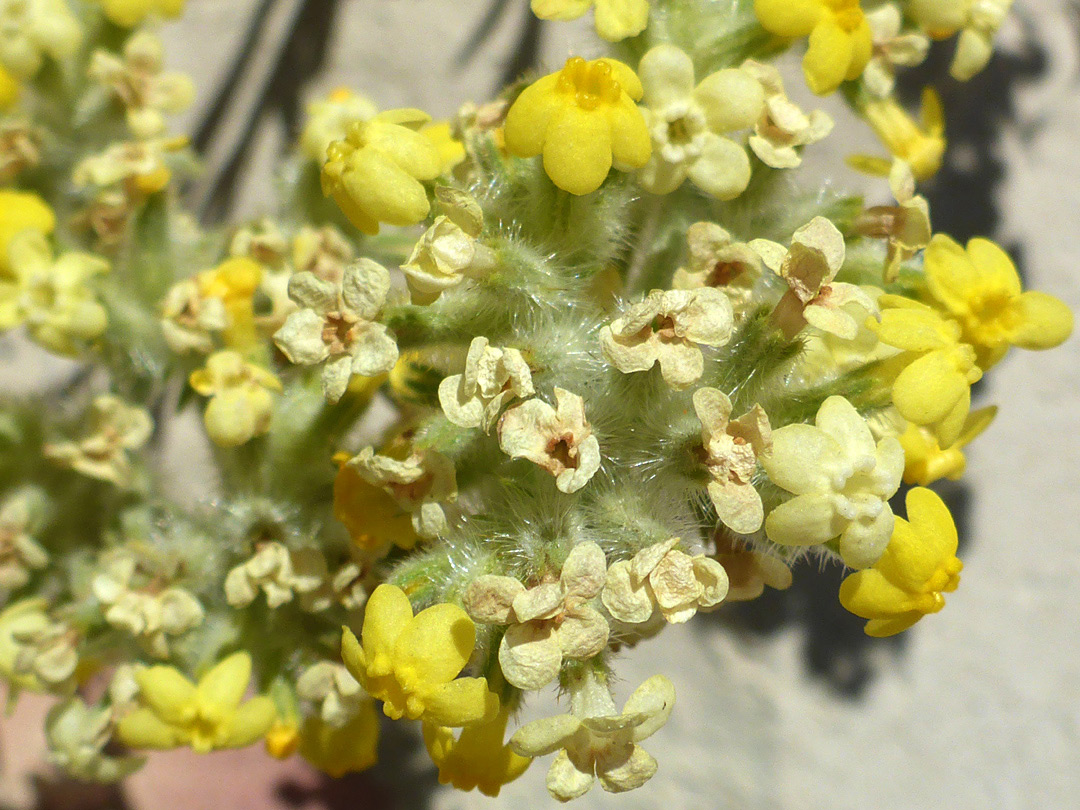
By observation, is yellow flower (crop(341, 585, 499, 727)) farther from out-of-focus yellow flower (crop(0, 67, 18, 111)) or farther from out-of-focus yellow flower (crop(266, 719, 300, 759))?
out-of-focus yellow flower (crop(0, 67, 18, 111))

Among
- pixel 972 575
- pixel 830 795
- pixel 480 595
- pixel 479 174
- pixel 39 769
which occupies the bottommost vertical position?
pixel 39 769

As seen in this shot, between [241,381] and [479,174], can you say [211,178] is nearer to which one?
[241,381]

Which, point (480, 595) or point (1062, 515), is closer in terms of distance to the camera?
point (480, 595)

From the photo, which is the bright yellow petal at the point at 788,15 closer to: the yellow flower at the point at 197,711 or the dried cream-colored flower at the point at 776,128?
the dried cream-colored flower at the point at 776,128

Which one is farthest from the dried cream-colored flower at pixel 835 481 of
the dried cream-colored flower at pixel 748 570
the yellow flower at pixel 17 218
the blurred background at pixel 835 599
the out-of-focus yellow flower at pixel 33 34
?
the out-of-focus yellow flower at pixel 33 34

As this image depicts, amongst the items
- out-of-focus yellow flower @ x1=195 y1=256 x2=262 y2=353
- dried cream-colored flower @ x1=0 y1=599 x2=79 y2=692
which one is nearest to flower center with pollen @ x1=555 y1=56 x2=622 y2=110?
out-of-focus yellow flower @ x1=195 y1=256 x2=262 y2=353

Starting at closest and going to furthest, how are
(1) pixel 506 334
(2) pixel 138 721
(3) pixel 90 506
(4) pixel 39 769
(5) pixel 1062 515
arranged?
(1) pixel 506 334 → (2) pixel 138 721 → (3) pixel 90 506 → (5) pixel 1062 515 → (4) pixel 39 769

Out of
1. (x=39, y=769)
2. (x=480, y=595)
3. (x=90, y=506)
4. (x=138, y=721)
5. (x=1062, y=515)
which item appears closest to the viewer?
(x=480, y=595)

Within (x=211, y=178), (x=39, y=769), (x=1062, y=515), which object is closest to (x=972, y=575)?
(x=1062, y=515)

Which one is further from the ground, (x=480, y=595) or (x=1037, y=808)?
(x=480, y=595)
